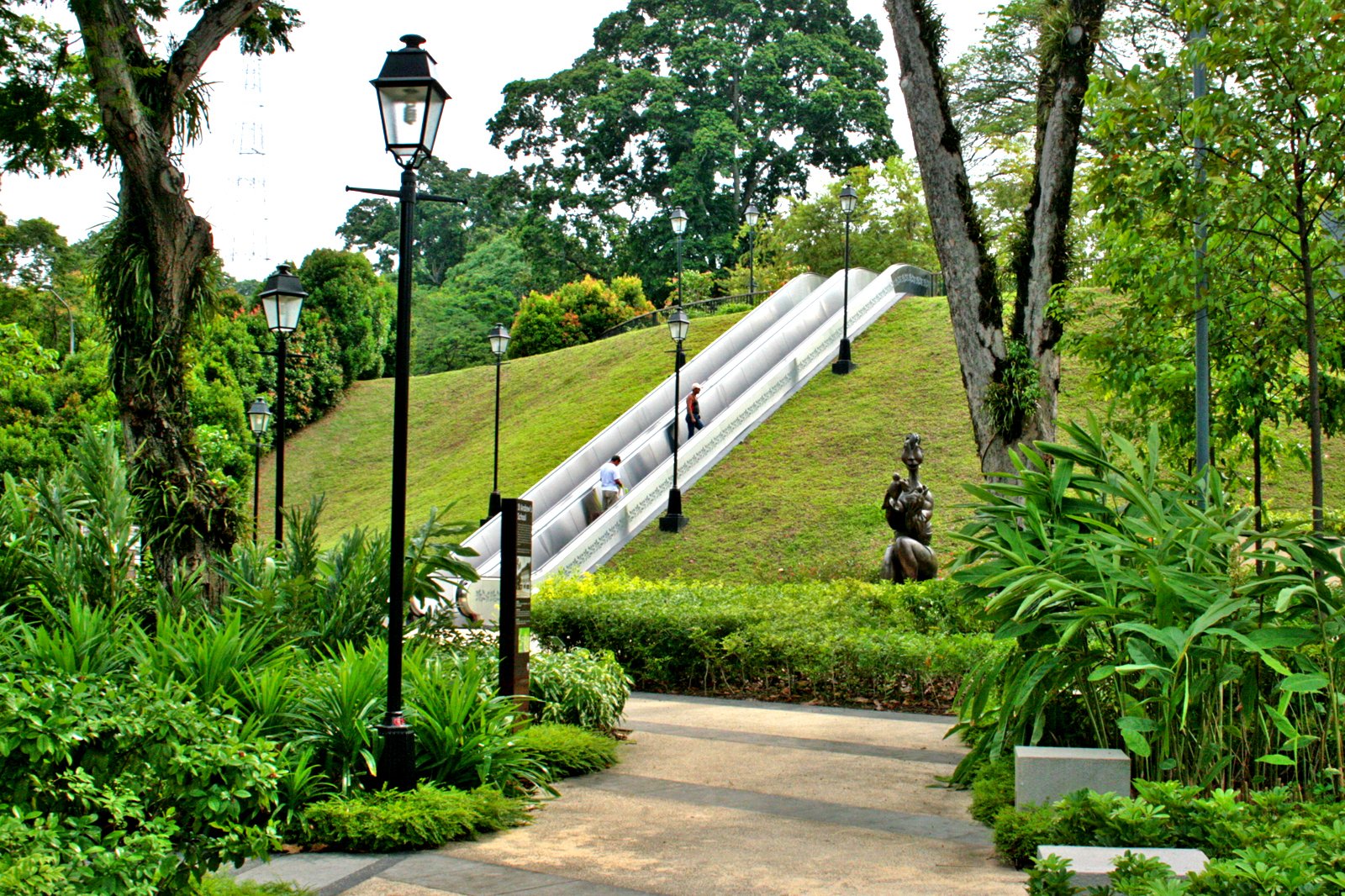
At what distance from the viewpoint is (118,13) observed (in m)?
10.3

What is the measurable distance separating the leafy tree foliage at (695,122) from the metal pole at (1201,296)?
50.4 metres

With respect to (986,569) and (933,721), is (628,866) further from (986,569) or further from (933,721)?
(933,721)

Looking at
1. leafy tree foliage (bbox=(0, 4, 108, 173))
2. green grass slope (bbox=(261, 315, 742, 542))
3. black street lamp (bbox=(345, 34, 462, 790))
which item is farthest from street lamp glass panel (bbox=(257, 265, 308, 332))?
green grass slope (bbox=(261, 315, 742, 542))

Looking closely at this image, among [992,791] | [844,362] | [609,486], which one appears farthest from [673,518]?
[992,791]

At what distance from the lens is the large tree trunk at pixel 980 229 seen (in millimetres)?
12180

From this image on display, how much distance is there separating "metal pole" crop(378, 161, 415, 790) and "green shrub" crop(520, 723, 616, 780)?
41.8 inches

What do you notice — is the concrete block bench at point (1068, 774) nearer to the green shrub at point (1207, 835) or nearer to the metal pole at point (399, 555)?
the green shrub at point (1207, 835)

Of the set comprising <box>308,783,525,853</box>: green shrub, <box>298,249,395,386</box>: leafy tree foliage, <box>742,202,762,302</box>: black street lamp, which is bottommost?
<box>308,783,525,853</box>: green shrub

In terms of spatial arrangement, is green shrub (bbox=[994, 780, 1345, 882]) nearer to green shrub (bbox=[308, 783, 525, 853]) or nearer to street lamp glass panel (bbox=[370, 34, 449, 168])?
green shrub (bbox=[308, 783, 525, 853])

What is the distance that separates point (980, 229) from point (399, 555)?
314 inches

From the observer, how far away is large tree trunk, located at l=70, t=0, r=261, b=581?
1022 centimetres

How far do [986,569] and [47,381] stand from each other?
32538mm

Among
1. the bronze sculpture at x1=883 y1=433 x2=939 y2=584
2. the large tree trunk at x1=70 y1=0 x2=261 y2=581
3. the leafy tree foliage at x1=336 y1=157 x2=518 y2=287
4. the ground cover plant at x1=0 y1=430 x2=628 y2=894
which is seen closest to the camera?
the ground cover plant at x1=0 y1=430 x2=628 y2=894

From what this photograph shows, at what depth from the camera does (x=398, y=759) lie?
7.01m
